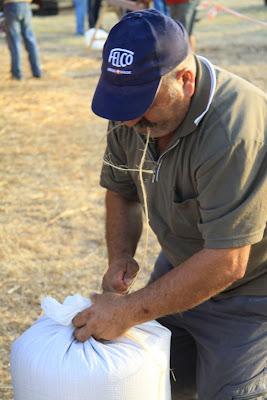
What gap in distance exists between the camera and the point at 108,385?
82.7 inches

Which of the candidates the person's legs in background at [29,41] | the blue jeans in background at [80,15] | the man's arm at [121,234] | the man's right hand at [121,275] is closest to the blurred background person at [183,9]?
the person's legs in background at [29,41]

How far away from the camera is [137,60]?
1911 millimetres

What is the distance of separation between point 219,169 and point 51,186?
12.3 feet

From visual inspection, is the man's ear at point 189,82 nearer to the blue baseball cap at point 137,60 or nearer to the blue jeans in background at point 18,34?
the blue baseball cap at point 137,60

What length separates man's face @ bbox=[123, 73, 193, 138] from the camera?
77.3 inches

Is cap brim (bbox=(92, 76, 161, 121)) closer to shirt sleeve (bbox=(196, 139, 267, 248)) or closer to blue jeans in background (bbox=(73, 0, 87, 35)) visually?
shirt sleeve (bbox=(196, 139, 267, 248))

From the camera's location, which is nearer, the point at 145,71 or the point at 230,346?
the point at 145,71

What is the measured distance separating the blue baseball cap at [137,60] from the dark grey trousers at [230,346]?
781 mm

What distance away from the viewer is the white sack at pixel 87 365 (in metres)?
2.10

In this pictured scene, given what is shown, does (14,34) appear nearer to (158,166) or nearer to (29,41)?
(29,41)

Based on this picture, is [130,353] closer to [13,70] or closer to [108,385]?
[108,385]

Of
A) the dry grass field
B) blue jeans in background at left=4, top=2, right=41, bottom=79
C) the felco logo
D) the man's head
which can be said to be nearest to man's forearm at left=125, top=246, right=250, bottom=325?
the man's head

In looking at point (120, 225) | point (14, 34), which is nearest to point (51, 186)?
point (120, 225)

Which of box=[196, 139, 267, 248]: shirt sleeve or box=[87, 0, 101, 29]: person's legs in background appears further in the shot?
box=[87, 0, 101, 29]: person's legs in background
